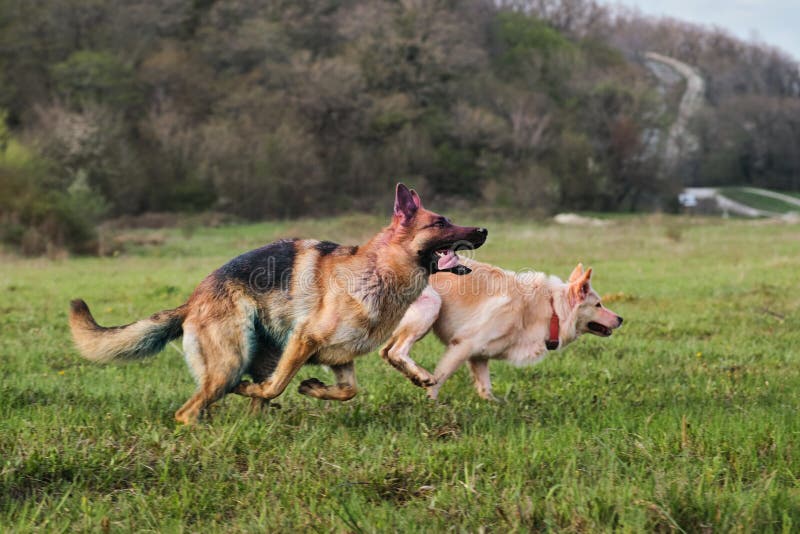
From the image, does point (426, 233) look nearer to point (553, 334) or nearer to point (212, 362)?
point (212, 362)

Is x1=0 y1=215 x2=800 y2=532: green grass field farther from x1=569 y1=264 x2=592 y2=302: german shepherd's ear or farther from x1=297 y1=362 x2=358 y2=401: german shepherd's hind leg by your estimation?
x1=569 y1=264 x2=592 y2=302: german shepherd's ear

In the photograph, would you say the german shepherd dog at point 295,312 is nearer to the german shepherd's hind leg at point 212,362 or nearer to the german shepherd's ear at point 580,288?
the german shepherd's hind leg at point 212,362

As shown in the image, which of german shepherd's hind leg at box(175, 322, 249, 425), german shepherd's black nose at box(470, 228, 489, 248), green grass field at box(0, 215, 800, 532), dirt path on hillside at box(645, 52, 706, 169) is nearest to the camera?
green grass field at box(0, 215, 800, 532)

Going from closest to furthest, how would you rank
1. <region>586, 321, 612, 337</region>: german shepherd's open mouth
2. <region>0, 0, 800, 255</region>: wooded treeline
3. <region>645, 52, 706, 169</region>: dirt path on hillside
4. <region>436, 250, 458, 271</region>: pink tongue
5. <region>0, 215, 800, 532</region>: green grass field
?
<region>0, 215, 800, 532</region>: green grass field → <region>436, 250, 458, 271</region>: pink tongue → <region>586, 321, 612, 337</region>: german shepherd's open mouth → <region>0, 0, 800, 255</region>: wooded treeline → <region>645, 52, 706, 169</region>: dirt path on hillside

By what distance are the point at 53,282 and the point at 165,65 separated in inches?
2380

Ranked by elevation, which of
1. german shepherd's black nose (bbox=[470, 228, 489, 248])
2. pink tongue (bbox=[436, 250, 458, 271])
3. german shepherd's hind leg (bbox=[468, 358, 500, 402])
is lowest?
german shepherd's hind leg (bbox=[468, 358, 500, 402])

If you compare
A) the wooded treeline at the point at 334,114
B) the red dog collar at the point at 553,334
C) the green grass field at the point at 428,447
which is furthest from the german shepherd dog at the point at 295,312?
the wooded treeline at the point at 334,114

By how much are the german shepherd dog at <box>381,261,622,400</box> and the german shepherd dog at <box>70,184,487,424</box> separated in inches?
52.5

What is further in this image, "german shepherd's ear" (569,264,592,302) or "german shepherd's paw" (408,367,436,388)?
"german shepherd's ear" (569,264,592,302)

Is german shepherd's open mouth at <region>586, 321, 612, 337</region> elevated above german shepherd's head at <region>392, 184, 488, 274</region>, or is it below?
below

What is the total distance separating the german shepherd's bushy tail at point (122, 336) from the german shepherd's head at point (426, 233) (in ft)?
5.62

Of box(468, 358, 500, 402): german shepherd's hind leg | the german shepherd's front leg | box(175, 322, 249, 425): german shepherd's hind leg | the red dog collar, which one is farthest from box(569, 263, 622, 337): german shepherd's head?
box(175, 322, 249, 425): german shepherd's hind leg

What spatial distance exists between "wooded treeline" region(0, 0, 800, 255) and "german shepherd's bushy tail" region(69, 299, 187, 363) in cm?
3937

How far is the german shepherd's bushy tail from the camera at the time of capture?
19.5ft
